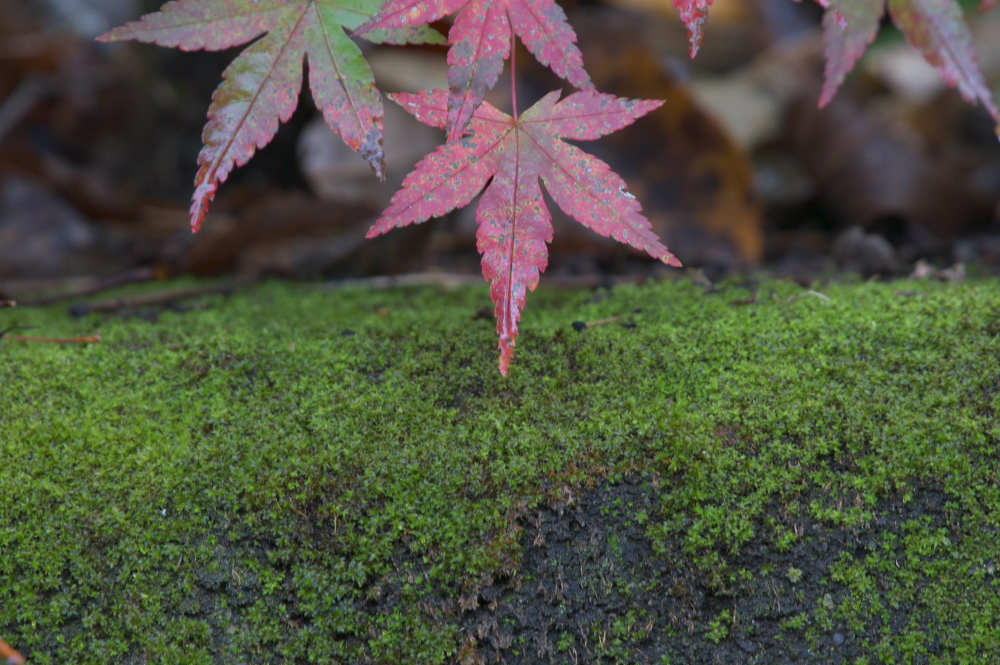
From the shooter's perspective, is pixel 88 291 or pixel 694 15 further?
pixel 88 291

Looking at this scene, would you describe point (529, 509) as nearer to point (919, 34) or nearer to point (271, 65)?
point (271, 65)

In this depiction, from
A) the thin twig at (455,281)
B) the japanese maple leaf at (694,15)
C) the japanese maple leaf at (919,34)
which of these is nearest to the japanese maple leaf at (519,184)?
the japanese maple leaf at (694,15)

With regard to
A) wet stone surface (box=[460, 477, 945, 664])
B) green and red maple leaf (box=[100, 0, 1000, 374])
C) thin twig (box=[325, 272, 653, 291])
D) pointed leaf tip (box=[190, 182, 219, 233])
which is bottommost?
wet stone surface (box=[460, 477, 945, 664])

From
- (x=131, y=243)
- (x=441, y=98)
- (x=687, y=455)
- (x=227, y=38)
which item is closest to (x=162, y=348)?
(x=227, y=38)

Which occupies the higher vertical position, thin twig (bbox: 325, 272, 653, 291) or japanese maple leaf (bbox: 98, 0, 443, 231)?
japanese maple leaf (bbox: 98, 0, 443, 231)

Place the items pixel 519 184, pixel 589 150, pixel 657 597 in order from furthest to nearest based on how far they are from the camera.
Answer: pixel 589 150, pixel 519 184, pixel 657 597

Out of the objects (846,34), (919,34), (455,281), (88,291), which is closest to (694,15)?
(846,34)

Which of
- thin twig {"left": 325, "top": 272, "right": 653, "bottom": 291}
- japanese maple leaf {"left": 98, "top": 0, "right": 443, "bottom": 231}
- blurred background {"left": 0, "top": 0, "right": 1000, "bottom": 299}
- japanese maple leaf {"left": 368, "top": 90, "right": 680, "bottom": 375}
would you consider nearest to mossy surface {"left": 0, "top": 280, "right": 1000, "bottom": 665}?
japanese maple leaf {"left": 368, "top": 90, "right": 680, "bottom": 375}

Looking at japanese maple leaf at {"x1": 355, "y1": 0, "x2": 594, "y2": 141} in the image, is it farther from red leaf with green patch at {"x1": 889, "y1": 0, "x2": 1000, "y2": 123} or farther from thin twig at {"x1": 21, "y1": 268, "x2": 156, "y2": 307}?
thin twig at {"x1": 21, "y1": 268, "x2": 156, "y2": 307}
